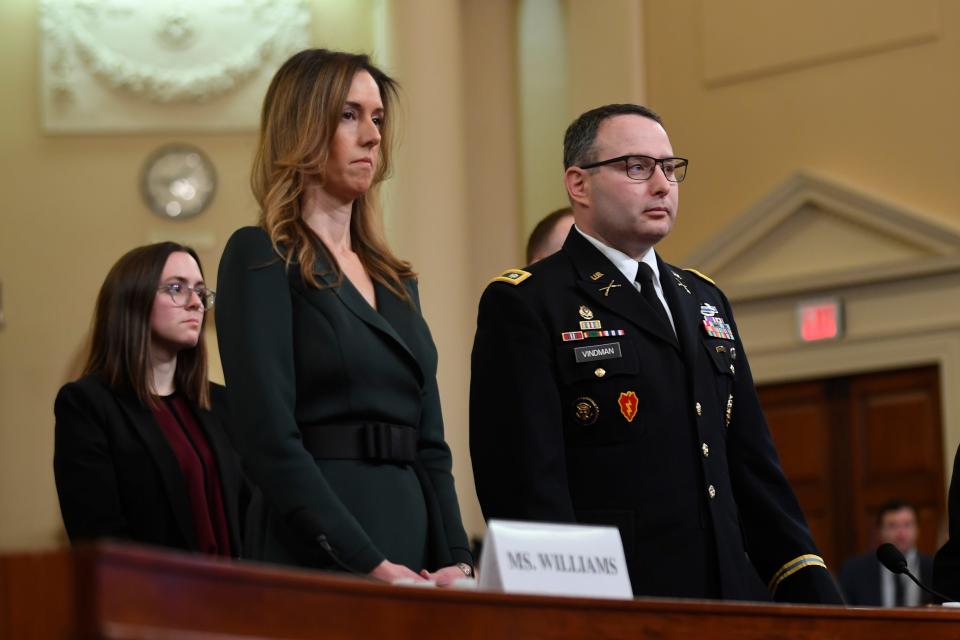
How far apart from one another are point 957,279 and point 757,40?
2.00 metres

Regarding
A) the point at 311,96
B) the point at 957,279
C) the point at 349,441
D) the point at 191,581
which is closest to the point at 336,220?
the point at 311,96

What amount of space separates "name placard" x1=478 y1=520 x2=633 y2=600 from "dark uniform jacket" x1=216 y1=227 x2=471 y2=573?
0.48 metres

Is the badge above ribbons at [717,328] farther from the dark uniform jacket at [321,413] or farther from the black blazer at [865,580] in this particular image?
the black blazer at [865,580]

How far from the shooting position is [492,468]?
295cm

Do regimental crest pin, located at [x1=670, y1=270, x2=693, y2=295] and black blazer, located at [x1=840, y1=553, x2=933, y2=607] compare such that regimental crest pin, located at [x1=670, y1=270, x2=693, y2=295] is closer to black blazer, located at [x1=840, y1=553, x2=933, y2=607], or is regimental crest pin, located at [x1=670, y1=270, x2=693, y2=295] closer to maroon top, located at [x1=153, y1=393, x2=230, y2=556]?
maroon top, located at [x1=153, y1=393, x2=230, y2=556]

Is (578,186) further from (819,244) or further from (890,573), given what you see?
(819,244)

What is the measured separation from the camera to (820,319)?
938 cm

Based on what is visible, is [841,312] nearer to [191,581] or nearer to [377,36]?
[377,36]

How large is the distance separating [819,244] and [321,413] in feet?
23.6

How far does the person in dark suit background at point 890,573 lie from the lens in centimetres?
770

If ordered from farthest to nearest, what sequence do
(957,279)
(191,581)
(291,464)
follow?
(957,279)
(291,464)
(191,581)

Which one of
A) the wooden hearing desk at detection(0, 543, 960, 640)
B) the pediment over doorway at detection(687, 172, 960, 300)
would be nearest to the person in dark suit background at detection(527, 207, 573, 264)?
the wooden hearing desk at detection(0, 543, 960, 640)

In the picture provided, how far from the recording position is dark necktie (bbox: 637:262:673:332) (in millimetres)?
3109

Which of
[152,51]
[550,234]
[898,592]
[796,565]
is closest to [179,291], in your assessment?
[550,234]
